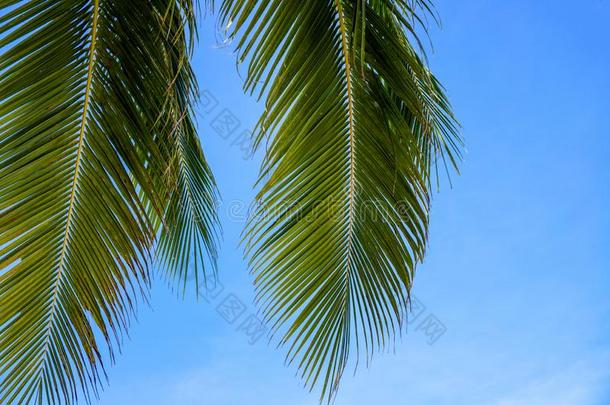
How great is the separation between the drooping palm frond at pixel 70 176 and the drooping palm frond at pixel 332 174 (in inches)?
15.2

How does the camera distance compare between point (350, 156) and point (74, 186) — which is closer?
point (74, 186)

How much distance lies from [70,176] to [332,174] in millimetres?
1000

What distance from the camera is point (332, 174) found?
2670 millimetres

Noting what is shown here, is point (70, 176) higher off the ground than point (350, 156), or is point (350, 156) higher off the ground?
point (70, 176)

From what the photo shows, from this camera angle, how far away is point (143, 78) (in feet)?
8.73

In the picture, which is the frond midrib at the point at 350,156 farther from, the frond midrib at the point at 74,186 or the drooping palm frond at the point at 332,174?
the frond midrib at the point at 74,186

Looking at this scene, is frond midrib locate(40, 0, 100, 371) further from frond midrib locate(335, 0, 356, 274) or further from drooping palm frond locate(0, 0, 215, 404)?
frond midrib locate(335, 0, 356, 274)

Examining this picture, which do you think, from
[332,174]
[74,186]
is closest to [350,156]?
[332,174]

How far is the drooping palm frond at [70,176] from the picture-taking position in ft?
7.58

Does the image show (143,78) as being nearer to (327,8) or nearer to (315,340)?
(327,8)

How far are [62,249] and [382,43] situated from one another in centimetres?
144

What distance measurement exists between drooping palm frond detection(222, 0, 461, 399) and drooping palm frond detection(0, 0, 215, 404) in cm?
39

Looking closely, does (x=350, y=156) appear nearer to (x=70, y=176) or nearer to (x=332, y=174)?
(x=332, y=174)

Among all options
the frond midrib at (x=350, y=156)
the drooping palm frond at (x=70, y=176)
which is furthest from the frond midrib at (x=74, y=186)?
the frond midrib at (x=350, y=156)
